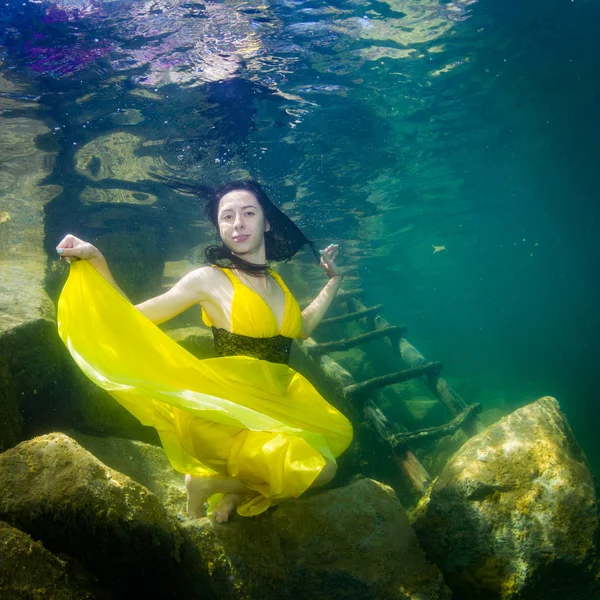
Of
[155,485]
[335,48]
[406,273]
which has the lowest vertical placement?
[406,273]

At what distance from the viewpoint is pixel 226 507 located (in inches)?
107

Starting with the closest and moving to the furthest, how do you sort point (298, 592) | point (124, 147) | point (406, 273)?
point (298, 592), point (124, 147), point (406, 273)

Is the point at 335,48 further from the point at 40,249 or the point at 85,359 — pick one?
the point at 40,249

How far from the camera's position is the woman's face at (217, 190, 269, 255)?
3.67 metres

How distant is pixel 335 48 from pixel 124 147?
236 inches

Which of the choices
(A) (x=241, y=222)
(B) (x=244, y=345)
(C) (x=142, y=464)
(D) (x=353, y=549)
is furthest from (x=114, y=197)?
(D) (x=353, y=549)

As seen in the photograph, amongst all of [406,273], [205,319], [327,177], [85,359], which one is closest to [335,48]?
[327,177]

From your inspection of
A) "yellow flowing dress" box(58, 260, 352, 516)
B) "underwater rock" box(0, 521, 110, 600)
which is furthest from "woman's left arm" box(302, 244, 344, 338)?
"underwater rock" box(0, 521, 110, 600)

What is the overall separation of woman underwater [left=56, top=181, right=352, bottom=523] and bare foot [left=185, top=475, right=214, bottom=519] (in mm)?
11

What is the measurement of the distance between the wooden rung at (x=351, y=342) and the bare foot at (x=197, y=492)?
18.6ft

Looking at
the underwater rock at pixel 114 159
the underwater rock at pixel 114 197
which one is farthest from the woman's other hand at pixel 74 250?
the underwater rock at pixel 114 197

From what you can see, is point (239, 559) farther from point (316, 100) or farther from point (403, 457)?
point (316, 100)

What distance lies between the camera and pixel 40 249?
10867mm

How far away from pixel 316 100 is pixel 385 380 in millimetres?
7494
